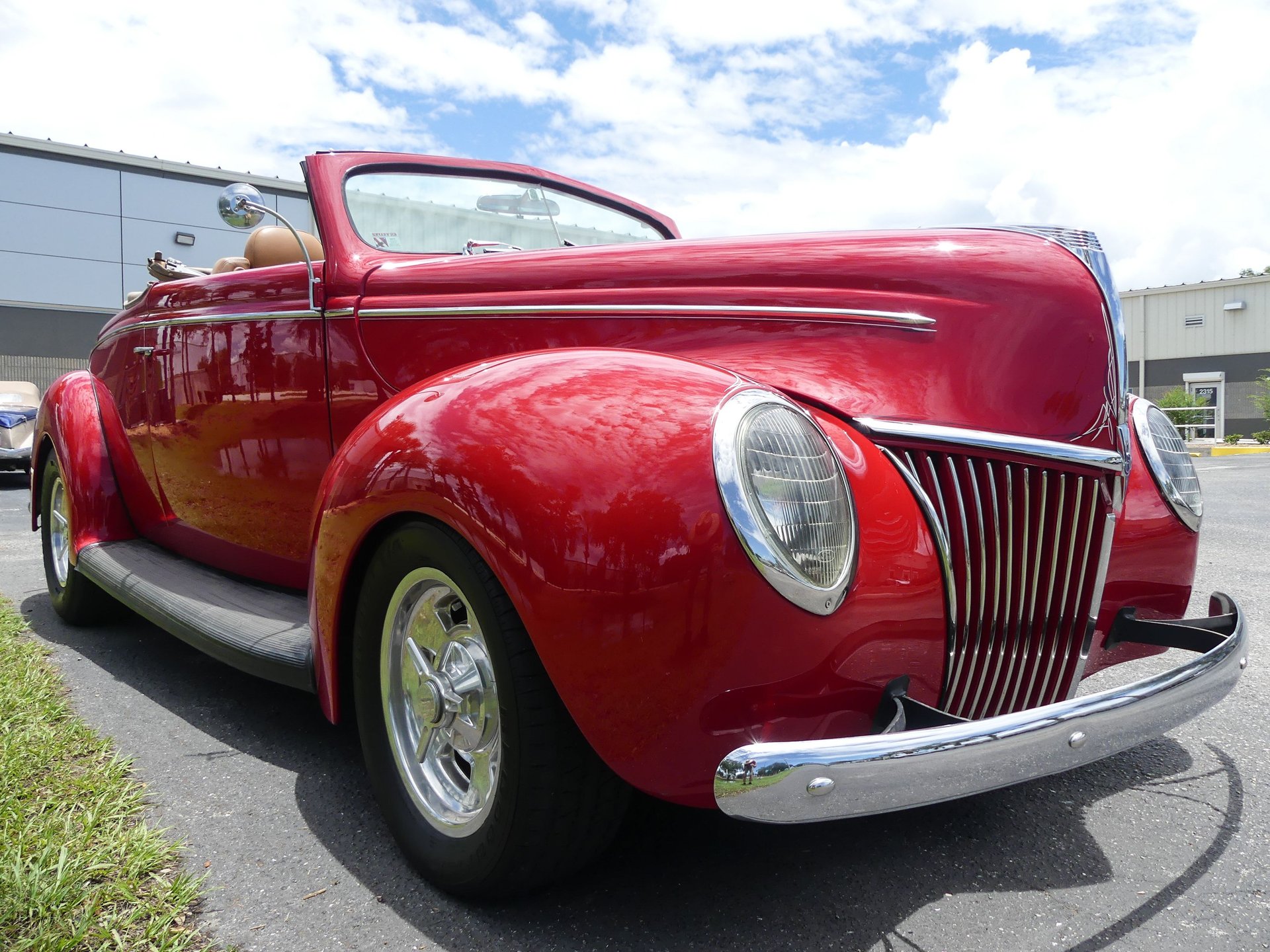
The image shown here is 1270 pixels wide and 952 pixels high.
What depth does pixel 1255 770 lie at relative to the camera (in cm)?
245

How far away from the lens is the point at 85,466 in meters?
3.67

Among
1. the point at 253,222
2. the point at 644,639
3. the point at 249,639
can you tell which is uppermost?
the point at 253,222

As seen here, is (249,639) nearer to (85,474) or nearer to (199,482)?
(199,482)

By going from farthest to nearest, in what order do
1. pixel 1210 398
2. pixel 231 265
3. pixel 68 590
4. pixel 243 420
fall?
pixel 1210 398 < pixel 68 590 < pixel 231 265 < pixel 243 420

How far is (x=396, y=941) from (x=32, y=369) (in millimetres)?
20673

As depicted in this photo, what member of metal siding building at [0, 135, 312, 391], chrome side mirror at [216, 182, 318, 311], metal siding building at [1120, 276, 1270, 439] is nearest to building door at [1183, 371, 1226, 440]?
metal siding building at [1120, 276, 1270, 439]

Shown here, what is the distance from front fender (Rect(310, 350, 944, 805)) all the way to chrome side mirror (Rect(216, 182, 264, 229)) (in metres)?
1.24

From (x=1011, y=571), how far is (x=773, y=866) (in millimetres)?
749

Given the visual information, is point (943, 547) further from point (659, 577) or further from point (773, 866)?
point (773, 866)

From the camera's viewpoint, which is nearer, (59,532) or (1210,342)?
(59,532)

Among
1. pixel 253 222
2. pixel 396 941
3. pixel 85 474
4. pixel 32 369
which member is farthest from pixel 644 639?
pixel 32 369

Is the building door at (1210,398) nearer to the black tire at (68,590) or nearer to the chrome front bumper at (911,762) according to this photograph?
the black tire at (68,590)

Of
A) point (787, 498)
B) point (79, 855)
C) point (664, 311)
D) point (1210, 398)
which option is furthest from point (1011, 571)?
point (1210, 398)

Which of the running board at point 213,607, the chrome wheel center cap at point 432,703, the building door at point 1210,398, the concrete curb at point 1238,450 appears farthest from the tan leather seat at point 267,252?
the building door at point 1210,398
